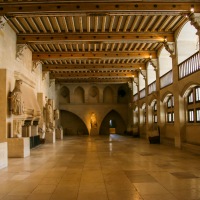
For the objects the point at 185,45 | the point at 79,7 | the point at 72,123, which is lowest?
the point at 72,123

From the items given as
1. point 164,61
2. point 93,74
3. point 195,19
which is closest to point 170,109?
point 164,61

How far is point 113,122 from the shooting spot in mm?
34812

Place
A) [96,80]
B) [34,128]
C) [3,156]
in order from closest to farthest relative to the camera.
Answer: [3,156], [34,128], [96,80]

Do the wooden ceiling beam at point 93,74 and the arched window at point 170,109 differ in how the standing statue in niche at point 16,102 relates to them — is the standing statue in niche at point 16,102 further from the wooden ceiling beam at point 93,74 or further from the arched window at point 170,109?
the wooden ceiling beam at point 93,74

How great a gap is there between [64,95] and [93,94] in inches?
138

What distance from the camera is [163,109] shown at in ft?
59.9

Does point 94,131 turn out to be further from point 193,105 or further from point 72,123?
point 193,105

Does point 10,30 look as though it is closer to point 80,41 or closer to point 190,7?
point 80,41

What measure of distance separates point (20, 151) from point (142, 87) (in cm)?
1587

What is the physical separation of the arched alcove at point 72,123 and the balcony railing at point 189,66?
68.7ft

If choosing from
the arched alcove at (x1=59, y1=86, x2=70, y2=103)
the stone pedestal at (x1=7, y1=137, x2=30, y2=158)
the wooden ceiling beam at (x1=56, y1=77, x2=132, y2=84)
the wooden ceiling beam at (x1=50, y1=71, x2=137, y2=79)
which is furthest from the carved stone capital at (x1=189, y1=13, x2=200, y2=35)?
the arched alcove at (x1=59, y1=86, x2=70, y2=103)

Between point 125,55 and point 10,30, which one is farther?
point 125,55

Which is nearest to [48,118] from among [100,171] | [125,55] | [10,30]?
[125,55]

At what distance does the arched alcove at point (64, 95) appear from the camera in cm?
3334
